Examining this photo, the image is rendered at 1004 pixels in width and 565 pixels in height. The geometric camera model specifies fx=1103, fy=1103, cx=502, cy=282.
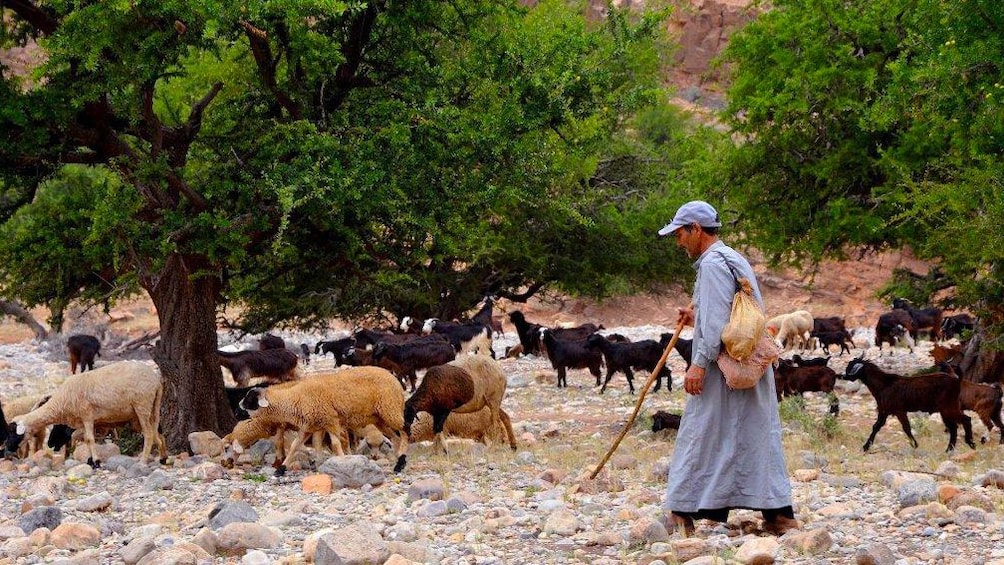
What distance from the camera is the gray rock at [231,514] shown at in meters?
8.02

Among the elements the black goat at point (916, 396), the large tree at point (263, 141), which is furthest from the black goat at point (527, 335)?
the black goat at point (916, 396)

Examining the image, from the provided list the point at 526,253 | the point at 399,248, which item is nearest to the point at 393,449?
the point at 399,248

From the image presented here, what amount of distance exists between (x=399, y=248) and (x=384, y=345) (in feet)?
21.4

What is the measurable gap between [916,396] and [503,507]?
215 inches

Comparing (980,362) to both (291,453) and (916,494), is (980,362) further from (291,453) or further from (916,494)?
(291,453)

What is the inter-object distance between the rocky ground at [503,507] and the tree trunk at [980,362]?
3693mm

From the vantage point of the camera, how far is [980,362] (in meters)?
17.2

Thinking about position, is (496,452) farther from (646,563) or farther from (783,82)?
(783,82)

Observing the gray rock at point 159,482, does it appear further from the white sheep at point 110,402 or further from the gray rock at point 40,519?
the gray rock at point 40,519

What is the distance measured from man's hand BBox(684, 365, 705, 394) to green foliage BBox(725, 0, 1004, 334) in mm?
7243

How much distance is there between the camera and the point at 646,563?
6527mm

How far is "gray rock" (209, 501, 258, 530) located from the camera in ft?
26.3

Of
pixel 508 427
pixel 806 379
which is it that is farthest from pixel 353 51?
pixel 806 379

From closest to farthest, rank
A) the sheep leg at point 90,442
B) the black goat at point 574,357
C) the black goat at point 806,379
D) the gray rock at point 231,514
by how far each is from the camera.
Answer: the gray rock at point 231,514 < the sheep leg at point 90,442 < the black goat at point 806,379 < the black goat at point 574,357
